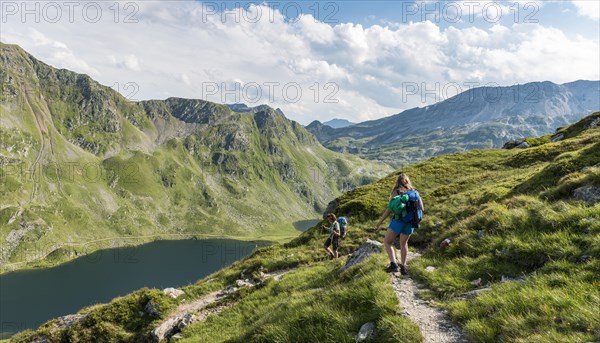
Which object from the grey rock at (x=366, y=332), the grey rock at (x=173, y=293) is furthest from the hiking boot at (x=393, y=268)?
the grey rock at (x=173, y=293)

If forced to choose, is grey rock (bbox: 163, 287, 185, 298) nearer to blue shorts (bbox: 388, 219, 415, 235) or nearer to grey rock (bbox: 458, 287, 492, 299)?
blue shorts (bbox: 388, 219, 415, 235)

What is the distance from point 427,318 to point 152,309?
20917 mm

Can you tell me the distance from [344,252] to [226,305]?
11.3 metres

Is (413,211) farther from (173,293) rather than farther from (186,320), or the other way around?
(173,293)

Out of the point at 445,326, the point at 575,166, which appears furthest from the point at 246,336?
the point at 575,166

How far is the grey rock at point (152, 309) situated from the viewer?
77.7ft

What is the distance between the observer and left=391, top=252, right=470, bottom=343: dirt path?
8500 millimetres

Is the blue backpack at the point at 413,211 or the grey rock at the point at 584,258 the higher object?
the blue backpack at the point at 413,211

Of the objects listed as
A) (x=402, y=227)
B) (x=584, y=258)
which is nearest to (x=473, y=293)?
(x=584, y=258)

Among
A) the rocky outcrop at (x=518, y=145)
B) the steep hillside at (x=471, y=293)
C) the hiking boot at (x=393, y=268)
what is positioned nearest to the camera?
the steep hillside at (x=471, y=293)

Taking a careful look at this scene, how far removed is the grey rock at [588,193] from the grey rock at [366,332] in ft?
37.5

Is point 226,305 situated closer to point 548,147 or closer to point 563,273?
point 563,273

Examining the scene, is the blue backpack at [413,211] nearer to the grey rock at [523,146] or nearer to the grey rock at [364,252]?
the grey rock at [364,252]

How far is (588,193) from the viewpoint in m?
14.8
